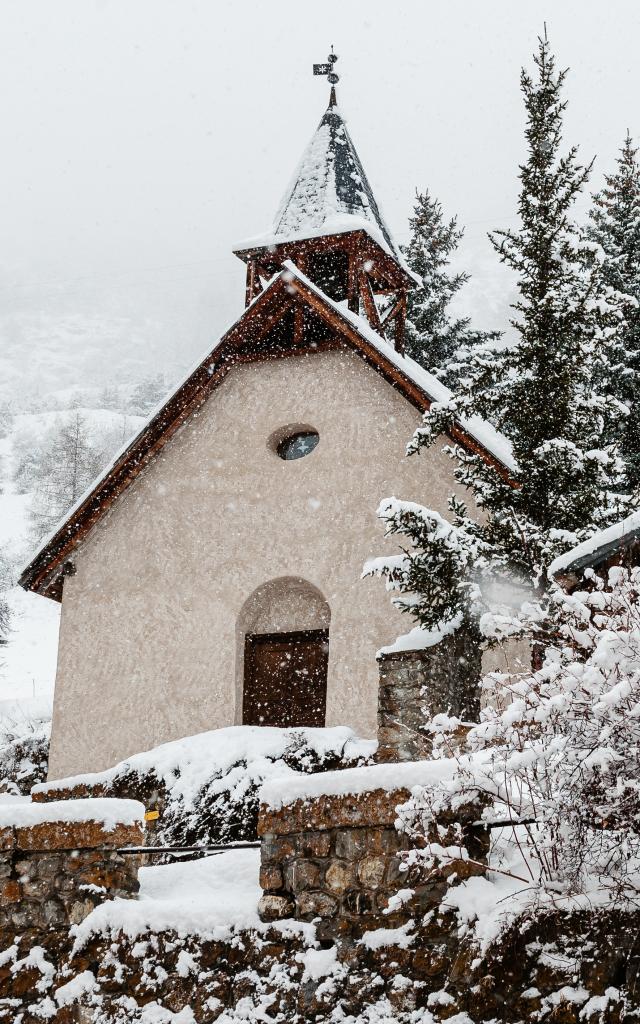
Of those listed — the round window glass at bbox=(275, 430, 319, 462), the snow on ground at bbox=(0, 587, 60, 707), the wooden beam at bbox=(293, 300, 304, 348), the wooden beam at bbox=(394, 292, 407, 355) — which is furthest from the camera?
the snow on ground at bbox=(0, 587, 60, 707)

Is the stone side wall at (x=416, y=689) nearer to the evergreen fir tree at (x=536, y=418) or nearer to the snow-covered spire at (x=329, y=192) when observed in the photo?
the evergreen fir tree at (x=536, y=418)

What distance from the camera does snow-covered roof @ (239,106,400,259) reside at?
17.1 m

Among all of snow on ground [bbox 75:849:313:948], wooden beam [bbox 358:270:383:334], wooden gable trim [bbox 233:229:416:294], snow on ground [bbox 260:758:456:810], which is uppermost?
wooden gable trim [bbox 233:229:416:294]

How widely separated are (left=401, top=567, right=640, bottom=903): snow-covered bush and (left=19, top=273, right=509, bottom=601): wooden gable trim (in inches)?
385

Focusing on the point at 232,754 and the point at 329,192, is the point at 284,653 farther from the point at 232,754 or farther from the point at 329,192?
the point at 329,192

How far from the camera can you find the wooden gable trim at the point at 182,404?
14.8 meters

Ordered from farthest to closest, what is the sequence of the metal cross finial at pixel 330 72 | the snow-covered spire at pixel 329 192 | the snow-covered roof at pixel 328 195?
the metal cross finial at pixel 330 72, the snow-covered spire at pixel 329 192, the snow-covered roof at pixel 328 195

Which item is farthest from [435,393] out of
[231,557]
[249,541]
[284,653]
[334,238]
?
[334,238]

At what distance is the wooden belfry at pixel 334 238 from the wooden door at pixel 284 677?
4205 mm

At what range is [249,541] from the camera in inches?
564

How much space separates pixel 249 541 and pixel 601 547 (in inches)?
256

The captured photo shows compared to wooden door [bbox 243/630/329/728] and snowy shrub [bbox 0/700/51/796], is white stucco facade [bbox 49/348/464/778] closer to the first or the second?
wooden door [bbox 243/630/329/728]

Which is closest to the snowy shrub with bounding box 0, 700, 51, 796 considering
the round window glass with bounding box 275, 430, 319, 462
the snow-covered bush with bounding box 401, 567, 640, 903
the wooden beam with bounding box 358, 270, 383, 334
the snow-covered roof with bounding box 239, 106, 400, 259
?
the round window glass with bounding box 275, 430, 319, 462

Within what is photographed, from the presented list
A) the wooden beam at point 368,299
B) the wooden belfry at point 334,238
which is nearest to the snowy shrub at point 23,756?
the wooden belfry at point 334,238
